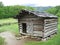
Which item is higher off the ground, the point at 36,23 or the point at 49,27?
the point at 36,23

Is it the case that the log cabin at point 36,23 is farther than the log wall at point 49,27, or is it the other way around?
the log wall at point 49,27

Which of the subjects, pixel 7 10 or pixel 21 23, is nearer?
pixel 21 23

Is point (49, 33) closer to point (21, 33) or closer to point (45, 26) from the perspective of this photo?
point (45, 26)

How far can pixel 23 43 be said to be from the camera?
16.5 meters

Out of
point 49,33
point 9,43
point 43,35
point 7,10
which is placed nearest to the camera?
point 9,43

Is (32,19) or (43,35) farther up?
(32,19)

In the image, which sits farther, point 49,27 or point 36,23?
point 49,27

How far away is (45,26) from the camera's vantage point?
18.8 meters

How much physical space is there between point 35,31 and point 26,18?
1941 mm

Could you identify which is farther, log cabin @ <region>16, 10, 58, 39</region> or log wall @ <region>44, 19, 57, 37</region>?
log wall @ <region>44, 19, 57, 37</region>

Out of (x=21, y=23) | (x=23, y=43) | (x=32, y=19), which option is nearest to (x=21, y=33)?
(x=21, y=23)

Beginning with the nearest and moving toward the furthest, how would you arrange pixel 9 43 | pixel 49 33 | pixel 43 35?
pixel 9 43
pixel 43 35
pixel 49 33

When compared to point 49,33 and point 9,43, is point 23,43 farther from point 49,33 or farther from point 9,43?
point 49,33

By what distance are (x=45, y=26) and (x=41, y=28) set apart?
477 millimetres
